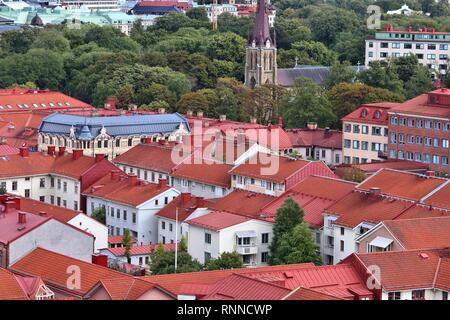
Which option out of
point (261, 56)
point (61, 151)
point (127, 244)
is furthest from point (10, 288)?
point (261, 56)

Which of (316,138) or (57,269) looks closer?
(57,269)

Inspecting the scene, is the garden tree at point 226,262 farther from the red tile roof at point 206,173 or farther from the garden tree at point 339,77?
the garden tree at point 339,77

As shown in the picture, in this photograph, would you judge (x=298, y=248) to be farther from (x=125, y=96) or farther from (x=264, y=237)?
(x=125, y=96)

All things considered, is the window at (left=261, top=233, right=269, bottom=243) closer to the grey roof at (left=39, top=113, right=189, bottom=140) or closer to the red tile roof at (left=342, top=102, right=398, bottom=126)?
the grey roof at (left=39, top=113, right=189, bottom=140)

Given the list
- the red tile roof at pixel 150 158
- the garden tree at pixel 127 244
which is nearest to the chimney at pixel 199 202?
the garden tree at pixel 127 244

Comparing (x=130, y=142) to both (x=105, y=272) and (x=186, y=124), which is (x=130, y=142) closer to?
(x=186, y=124)
